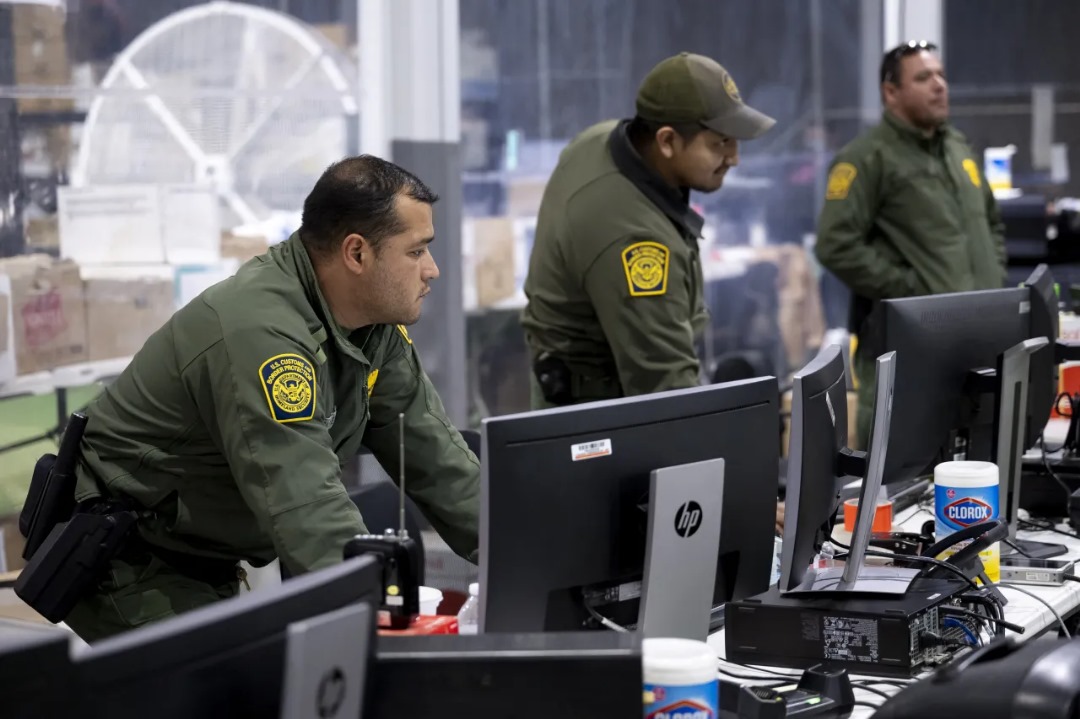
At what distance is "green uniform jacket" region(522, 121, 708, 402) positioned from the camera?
311 cm

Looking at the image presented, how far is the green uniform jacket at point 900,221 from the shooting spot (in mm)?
4520

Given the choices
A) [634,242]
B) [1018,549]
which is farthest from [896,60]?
[1018,549]

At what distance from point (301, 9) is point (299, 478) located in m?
2.51

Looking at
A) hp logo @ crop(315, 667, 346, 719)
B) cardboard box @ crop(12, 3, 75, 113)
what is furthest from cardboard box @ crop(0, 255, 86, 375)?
hp logo @ crop(315, 667, 346, 719)

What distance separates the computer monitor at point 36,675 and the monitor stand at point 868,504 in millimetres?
1304

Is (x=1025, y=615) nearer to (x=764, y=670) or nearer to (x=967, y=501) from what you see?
(x=967, y=501)

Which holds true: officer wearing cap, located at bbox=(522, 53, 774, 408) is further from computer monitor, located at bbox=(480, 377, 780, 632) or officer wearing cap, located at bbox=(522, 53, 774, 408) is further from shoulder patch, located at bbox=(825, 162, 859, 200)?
shoulder patch, located at bbox=(825, 162, 859, 200)

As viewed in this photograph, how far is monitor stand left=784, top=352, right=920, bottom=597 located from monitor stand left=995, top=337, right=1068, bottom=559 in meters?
0.54

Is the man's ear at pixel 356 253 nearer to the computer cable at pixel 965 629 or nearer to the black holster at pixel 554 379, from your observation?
the computer cable at pixel 965 629

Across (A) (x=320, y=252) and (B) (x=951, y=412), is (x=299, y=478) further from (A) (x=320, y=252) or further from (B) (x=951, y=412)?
(B) (x=951, y=412)

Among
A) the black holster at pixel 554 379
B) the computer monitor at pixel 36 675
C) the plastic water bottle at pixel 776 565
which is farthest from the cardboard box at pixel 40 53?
the computer monitor at pixel 36 675

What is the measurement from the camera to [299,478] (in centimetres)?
205

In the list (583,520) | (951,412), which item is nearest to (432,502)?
(583,520)

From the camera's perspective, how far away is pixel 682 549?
182cm
